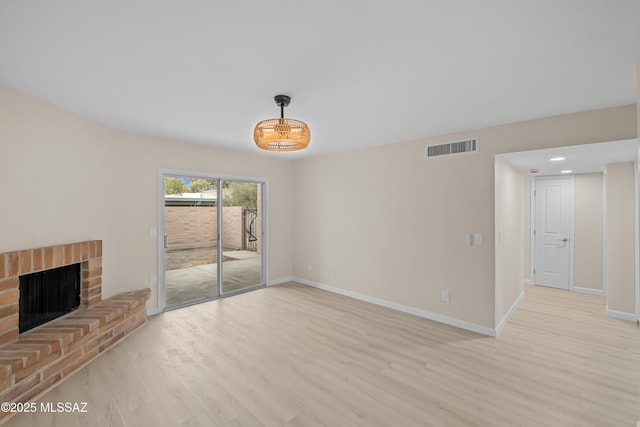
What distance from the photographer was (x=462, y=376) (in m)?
2.56

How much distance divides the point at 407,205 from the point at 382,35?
9.31ft

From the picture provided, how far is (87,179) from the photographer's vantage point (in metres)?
3.22

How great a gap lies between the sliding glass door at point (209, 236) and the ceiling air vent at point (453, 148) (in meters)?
3.08

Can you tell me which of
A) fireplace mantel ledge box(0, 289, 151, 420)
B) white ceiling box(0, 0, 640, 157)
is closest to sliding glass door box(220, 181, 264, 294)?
fireplace mantel ledge box(0, 289, 151, 420)

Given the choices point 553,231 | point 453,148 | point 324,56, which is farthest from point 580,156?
point 324,56

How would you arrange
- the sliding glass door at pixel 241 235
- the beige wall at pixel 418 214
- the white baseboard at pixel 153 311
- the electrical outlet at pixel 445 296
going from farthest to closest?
the sliding glass door at pixel 241 235 < the white baseboard at pixel 153 311 < the electrical outlet at pixel 445 296 < the beige wall at pixel 418 214

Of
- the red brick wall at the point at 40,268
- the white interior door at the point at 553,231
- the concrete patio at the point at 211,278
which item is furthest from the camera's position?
the white interior door at the point at 553,231

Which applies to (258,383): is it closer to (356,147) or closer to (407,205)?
(407,205)

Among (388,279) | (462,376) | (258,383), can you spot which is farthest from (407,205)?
(258,383)

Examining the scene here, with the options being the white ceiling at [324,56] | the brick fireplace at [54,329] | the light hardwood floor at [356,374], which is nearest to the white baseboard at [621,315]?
the light hardwood floor at [356,374]

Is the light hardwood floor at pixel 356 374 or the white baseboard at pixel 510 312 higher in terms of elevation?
the white baseboard at pixel 510 312

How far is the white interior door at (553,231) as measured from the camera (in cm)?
531

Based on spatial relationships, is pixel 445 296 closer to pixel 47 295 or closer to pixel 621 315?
pixel 621 315

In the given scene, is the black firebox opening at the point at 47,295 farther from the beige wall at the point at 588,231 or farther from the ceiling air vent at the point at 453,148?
the beige wall at the point at 588,231
